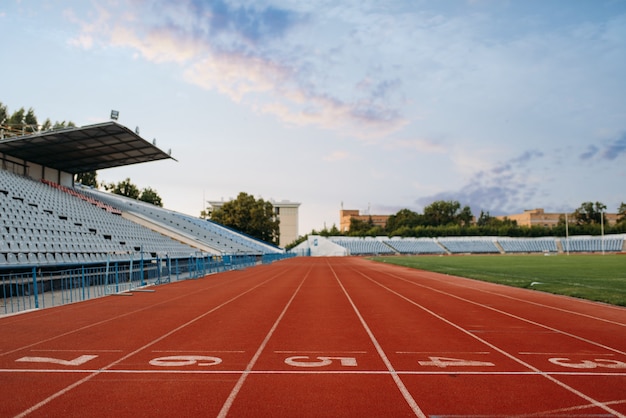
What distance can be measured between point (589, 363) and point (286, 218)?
105 metres

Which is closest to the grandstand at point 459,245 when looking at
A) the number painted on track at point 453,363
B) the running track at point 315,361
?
the running track at point 315,361

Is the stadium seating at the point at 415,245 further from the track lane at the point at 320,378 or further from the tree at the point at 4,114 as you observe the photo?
the track lane at the point at 320,378

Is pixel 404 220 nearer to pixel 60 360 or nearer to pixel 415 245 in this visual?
pixel 415 245

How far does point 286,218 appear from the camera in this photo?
111 m

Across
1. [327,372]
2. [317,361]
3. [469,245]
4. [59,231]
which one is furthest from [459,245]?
[327,372]

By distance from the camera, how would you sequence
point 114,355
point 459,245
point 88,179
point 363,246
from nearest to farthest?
point 114,355
point 88,179
point 363,246
point 459,245

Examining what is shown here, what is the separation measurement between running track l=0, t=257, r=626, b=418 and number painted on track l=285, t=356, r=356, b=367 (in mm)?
15

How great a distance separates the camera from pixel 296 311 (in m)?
12.0

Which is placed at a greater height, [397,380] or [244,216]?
[244,216]

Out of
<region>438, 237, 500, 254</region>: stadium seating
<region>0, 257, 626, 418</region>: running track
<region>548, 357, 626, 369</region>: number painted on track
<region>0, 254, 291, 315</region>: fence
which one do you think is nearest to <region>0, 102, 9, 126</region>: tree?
<region>0, 254, 291, 315</region>: fence

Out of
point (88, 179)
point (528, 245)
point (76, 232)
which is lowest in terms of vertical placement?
point (528, 245)

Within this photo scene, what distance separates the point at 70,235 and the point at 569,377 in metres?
22.3

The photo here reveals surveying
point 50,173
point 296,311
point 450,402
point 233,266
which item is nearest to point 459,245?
point 233,266

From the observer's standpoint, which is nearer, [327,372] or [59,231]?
[327,372]
